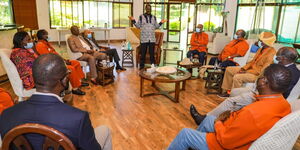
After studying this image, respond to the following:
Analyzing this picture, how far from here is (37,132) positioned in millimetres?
1044

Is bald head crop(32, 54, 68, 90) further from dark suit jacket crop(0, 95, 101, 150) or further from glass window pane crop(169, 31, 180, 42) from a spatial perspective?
glass window pane crop(169, 31, 180, 42)

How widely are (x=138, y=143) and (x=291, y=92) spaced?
1937mm

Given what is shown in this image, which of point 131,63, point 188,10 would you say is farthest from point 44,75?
point 188,10

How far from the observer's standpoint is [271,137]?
1.41 meters

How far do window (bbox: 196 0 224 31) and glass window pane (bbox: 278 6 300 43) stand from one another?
9.62 ft

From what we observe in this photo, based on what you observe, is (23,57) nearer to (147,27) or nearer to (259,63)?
(147,27)

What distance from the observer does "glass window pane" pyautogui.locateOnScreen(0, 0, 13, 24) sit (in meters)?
7.60

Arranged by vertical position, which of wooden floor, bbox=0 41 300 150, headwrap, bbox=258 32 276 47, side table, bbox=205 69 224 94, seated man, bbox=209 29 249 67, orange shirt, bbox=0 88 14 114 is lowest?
wooden floor, bbox=0 41 300 150

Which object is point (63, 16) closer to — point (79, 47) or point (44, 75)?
point (79, 47)

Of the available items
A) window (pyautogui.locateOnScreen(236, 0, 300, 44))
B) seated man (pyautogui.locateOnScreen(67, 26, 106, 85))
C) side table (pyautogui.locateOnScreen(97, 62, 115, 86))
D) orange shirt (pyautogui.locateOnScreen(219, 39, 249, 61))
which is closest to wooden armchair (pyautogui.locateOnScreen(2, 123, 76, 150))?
side table (pyautogui.locateOnScreen(97, 62, 115, 86))

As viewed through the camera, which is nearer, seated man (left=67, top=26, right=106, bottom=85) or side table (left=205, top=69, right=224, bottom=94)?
side table (left=205, top=69, right=224, bottom=94)

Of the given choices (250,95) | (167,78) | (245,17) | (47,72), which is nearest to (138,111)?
(167,78)

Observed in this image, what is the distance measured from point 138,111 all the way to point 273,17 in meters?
7.38

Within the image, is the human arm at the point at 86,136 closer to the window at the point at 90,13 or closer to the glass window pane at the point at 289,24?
the glass window pane at the point at 289,24
